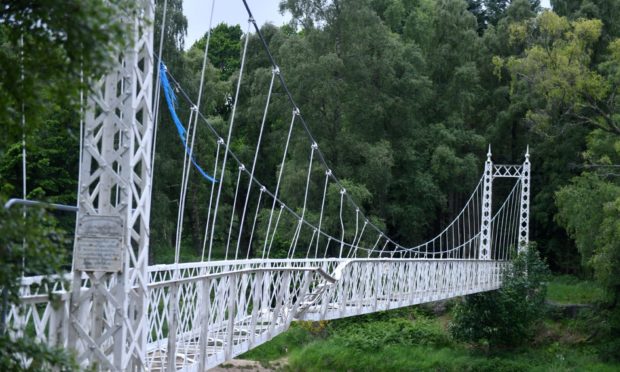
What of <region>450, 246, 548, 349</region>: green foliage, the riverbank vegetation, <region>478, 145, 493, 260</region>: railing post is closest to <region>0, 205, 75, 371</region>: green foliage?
the riverbank vegetation

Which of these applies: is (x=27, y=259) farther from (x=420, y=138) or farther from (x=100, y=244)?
(x=420, y=138)

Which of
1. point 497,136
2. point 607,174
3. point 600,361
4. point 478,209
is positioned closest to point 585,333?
point 600,361

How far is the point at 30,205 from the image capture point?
441 cm

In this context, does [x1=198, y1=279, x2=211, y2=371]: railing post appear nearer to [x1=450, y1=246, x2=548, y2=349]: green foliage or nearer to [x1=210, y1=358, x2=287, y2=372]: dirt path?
[x1=210, y1=358, x2=287, y2=372]: dirt path

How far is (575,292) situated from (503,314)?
4487 millimetres

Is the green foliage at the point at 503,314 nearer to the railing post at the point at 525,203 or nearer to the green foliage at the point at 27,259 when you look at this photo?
the railing post at the point at 525,203

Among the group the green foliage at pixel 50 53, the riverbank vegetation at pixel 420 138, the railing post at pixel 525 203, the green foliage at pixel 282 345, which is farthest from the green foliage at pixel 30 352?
the railing post at pixel 525 203

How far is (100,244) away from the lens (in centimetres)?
647

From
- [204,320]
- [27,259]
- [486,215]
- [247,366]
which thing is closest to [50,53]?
[27,259]

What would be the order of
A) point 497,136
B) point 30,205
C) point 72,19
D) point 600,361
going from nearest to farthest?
point 72,19, point 30,205, point 600,361, point 497,136

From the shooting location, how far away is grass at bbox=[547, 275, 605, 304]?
25.5 m

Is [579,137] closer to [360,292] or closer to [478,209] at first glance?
[478,209]

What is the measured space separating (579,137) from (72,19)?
88.7ft

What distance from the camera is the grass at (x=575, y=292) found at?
25.5m
